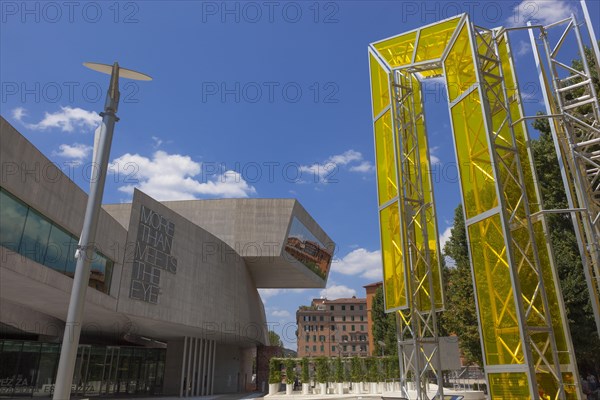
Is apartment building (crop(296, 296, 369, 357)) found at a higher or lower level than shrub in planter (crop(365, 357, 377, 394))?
higher

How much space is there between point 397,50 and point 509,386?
1366 cm

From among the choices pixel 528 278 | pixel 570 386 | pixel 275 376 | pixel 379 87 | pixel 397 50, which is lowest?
pixel 275 376

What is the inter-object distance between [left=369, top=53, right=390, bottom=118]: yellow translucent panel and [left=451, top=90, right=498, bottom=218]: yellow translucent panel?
520cm

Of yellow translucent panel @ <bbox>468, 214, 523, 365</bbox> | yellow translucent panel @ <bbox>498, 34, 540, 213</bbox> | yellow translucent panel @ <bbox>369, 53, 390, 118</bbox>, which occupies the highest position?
yellow translucent panel @ <bbox>369, 53, 390, 118</bbox>

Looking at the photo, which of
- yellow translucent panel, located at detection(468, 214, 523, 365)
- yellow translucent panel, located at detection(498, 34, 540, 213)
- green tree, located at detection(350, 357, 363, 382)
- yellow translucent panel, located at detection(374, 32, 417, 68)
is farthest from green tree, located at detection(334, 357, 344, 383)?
yellow translucent panel, located at detection(498, 34, 540, 213)

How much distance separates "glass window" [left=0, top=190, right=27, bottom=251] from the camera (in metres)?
14.2

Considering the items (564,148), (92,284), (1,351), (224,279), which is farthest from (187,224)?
(564,148)

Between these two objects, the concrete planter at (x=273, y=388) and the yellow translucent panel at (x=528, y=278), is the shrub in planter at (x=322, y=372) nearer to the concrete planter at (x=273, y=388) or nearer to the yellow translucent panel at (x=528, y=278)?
the concrete planter at (x=273, y=388)

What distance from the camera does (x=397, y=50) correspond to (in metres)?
18.9

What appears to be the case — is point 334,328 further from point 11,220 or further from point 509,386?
point 509,386

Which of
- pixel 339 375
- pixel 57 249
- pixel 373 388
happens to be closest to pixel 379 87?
pixel 57 249

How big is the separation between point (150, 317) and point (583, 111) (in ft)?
81.1

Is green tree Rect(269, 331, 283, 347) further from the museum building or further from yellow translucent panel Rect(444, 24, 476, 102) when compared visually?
yellow translucent panel Rect(444, 24, 476, 102)

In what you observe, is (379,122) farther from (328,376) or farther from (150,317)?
(328,376)
